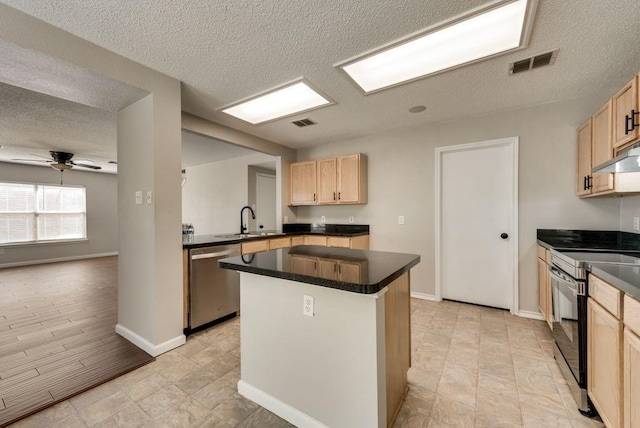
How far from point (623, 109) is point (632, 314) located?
1.58 meters

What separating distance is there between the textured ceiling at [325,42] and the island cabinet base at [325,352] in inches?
66.0

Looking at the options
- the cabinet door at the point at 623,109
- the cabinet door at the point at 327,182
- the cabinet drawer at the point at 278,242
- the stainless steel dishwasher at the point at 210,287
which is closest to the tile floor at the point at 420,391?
the stainless steel dishwasher at the point at 210,287

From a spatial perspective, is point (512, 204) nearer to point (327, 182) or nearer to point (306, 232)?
point (327, 182)

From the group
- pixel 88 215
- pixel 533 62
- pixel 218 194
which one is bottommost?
pixel 88 215

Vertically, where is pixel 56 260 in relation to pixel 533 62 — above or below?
below

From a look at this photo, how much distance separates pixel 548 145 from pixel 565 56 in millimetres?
1207

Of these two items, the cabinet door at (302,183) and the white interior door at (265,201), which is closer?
the cabinet door at (302,183)

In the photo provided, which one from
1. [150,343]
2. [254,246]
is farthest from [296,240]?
[150,343]

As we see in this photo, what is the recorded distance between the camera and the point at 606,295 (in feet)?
4.48

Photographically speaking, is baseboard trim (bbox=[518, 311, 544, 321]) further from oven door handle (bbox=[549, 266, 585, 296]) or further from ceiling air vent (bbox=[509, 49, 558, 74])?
ceiling air vent (bbox=[509, 49, 558, 74])

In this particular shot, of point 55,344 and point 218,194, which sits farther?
point 218,194

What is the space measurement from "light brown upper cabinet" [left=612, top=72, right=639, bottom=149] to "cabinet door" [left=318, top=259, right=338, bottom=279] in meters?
2.13

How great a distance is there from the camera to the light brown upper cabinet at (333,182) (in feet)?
13.4

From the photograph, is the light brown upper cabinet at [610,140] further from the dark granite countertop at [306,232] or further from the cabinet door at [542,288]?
the dark granite countertop at [306,232]
